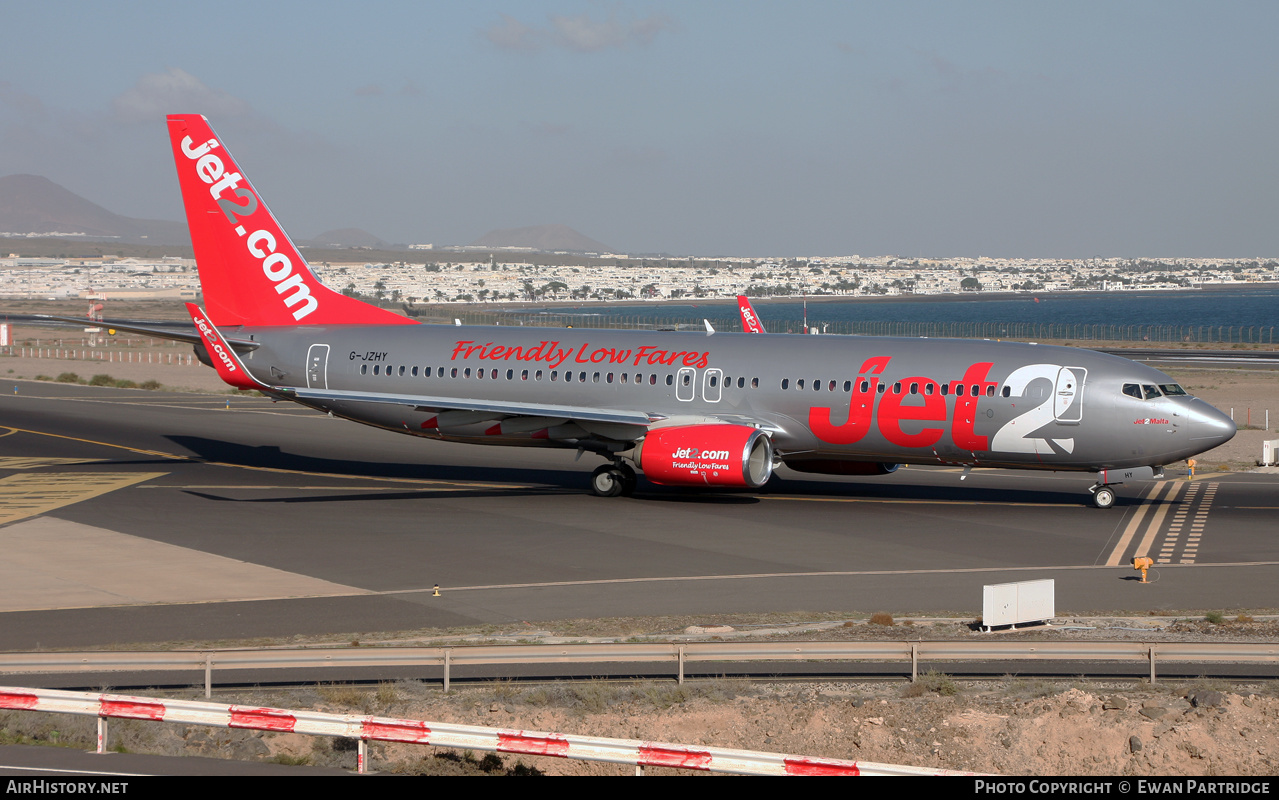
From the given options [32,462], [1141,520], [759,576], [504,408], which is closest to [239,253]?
[32,462]

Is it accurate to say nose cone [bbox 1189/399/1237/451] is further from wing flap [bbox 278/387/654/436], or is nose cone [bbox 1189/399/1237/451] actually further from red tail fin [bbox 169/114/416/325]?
red tail fin [bbox 169/114/416/325]

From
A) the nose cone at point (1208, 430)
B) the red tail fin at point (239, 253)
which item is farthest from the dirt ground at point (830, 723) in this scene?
the red tail fin at point (239, 253)

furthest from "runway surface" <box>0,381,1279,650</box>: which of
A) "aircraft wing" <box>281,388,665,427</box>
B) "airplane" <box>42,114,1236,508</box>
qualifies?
"aircraft wing" <box>281,388,665,427</box>

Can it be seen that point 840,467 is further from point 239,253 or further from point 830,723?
point 830,723

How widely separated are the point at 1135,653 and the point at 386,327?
100ft

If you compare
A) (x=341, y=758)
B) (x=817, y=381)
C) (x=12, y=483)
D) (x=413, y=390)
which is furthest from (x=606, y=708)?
(x=12, y=483)

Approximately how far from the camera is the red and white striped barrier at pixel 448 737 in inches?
491

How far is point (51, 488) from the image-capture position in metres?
40.6

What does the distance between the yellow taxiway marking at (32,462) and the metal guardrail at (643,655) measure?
28.0 metres

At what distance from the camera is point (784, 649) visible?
20.5m

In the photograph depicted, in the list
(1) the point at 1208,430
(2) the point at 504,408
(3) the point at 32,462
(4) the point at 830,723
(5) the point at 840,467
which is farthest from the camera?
(3) the point at 32,462

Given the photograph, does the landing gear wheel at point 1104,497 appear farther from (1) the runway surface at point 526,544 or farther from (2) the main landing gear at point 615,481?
(2) the main landing gear at point 615,481

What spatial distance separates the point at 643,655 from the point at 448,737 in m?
7.20

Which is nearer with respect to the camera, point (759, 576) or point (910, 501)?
point (759, 576)
